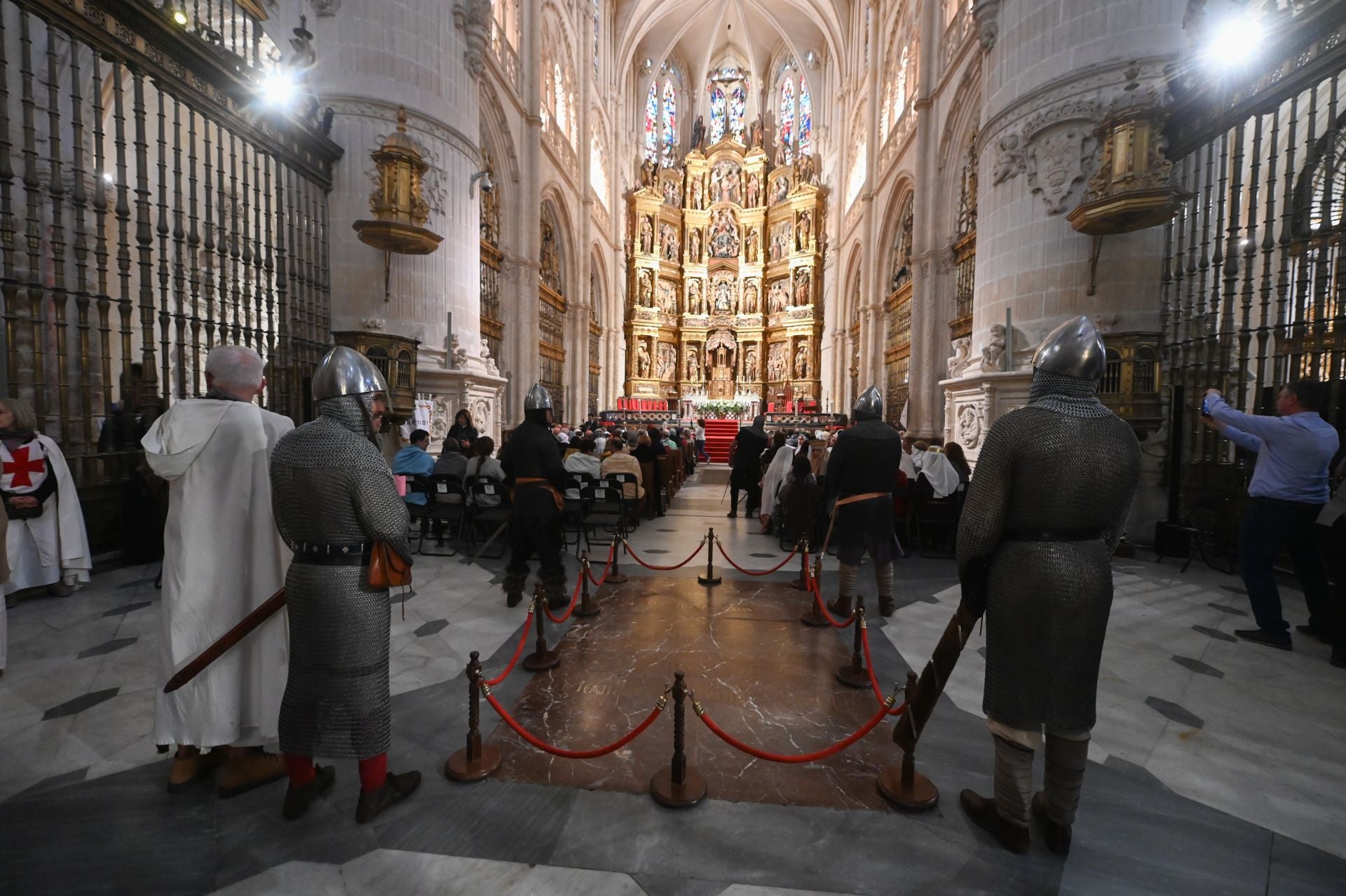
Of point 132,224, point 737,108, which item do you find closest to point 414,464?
point 132,224

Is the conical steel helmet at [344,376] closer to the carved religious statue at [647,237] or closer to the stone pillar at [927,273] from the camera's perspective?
the stone pillar at [927,273]

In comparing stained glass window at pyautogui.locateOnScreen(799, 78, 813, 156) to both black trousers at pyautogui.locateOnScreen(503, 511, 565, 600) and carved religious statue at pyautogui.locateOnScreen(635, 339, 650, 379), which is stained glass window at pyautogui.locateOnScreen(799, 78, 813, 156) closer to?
carved religious statue at pyautogui.locateOnScreen(635, 339, 650, 379)

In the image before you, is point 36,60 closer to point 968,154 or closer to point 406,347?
point 406,347

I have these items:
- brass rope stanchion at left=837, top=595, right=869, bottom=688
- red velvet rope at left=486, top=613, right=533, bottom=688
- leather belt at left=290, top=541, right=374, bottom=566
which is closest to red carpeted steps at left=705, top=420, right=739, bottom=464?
brass rope stanchion at left=837, top=595, right=869, bottom=688

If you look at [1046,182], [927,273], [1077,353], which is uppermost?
[927,273]

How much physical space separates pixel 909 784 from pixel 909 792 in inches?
1.1

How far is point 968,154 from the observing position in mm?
11969

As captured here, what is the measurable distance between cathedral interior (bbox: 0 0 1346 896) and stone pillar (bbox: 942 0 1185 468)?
5 centimetres

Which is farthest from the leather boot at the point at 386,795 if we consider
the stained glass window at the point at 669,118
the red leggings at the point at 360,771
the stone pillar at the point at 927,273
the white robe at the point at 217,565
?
the stained glass window at the point at 669,118

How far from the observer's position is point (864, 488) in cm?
414

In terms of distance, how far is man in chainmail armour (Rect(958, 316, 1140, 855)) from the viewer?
187cm

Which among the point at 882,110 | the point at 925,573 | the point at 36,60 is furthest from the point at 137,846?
the point at 882,110

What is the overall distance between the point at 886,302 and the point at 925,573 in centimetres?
1367

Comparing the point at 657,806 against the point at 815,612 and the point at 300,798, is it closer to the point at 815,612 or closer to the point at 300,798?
the point at 300,798
